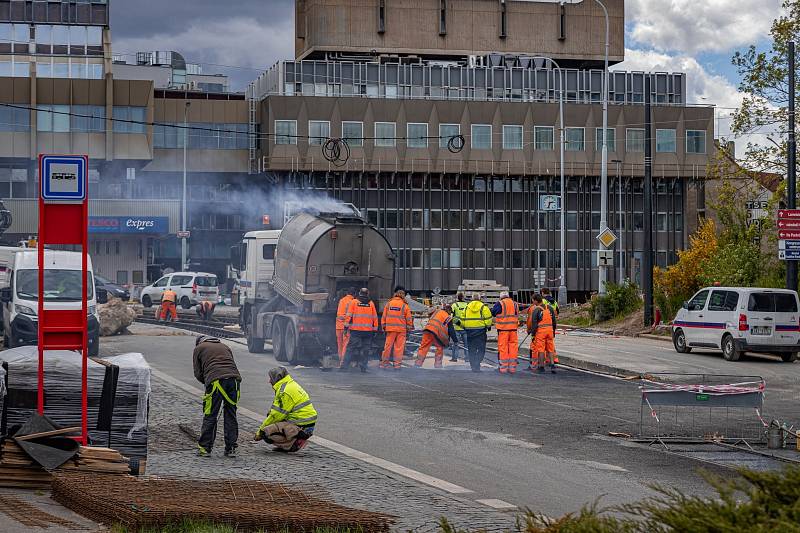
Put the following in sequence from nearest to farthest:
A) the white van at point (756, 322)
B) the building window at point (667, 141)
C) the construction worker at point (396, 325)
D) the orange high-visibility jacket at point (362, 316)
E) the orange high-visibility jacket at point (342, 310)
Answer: the orange high-visibility jacket at point (362, 316), the orange high-visibility jacket at point (342, 310), the construction worker at point (396, 325), the white van at point (756, 322), the building window at point (667, 141)

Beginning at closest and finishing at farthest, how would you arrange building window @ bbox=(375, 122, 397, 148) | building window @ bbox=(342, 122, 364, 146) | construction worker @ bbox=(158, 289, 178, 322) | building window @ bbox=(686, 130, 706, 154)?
construction worker @ bbox=(158, 289, 178, 322) → building window @ bbox=(342, 122, 364, 146) → building window @ bbox=(375, 122, 397, 148) → building window @ bbox=(686, 130, 706, 154)

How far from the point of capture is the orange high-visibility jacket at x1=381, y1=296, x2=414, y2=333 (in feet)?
85.6

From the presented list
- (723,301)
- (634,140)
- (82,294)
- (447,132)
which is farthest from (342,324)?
(634,140)

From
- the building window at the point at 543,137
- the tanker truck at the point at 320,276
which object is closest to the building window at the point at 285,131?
the building window at the point at 543,137

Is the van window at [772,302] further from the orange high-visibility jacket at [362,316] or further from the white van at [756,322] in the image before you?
the orange high-visibility jacket at [362,316]

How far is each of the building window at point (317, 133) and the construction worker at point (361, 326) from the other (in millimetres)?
52103

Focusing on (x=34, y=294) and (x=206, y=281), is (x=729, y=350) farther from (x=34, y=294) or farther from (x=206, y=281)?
(x=206, y=281)

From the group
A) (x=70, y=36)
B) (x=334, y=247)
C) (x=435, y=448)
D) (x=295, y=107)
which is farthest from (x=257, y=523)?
(x=70, y=36)

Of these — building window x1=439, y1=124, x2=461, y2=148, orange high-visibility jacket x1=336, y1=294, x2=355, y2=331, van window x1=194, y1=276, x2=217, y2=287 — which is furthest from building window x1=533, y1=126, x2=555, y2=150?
orange high-visibility jacket x1=336, y1=294, x2=355, y2=331

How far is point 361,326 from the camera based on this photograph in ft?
82.8

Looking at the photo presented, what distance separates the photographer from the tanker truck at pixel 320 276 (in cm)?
2684

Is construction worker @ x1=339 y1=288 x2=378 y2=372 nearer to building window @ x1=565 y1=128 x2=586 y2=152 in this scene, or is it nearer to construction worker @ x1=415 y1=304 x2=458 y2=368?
construction worker @ x1=415 y1=304 x2=458 y2=368

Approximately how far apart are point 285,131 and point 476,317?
52461 mm

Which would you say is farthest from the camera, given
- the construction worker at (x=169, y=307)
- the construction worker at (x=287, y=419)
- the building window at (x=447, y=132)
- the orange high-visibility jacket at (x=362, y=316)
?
the building window at (x=447, y=132)
